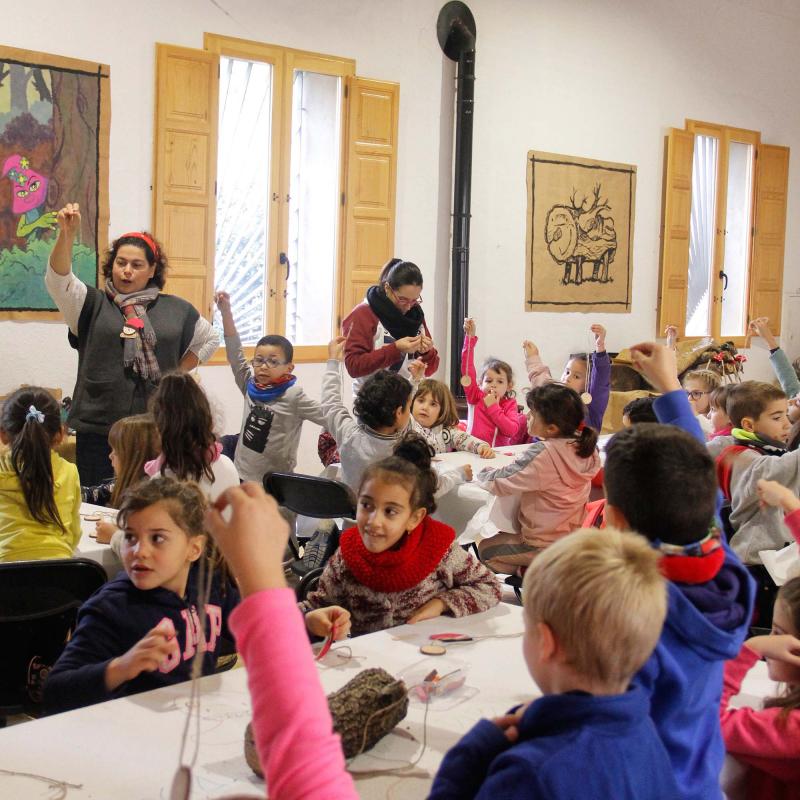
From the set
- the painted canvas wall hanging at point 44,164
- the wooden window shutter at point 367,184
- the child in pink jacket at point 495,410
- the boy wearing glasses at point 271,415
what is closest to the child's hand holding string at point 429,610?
the boy wearing glasses at point 271,415

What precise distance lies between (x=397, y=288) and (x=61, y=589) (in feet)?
9.11

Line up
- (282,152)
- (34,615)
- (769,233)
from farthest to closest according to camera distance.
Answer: (769,233) < (282,152) < (34,615)

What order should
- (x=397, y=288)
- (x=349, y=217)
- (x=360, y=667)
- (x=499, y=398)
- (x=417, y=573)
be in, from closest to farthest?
1. (x=360, y=667)
2. (x=417, y=573)
3. (x=397, y=288)
4. (x=499, y=398)
5. (x=349, y=217)

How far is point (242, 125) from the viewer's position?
7.08 m

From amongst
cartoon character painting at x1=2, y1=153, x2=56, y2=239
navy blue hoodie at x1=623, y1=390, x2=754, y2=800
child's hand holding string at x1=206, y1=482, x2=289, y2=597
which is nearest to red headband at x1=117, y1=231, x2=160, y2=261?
cartoon character painting at x1=2, y1=153, x2=56, y2=239

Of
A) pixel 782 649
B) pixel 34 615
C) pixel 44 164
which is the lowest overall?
pixel 34 615

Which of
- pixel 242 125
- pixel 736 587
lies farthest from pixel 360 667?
pixel 242 125

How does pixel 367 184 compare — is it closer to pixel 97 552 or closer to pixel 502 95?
pixel 502 95

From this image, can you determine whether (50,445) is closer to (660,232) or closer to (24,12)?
(24,12)

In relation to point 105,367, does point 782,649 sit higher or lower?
lower

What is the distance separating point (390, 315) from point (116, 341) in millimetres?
1423

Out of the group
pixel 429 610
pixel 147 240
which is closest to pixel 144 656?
pixel 429 610

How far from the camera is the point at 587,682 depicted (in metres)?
1.25

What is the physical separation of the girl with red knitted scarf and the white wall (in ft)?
13.2
